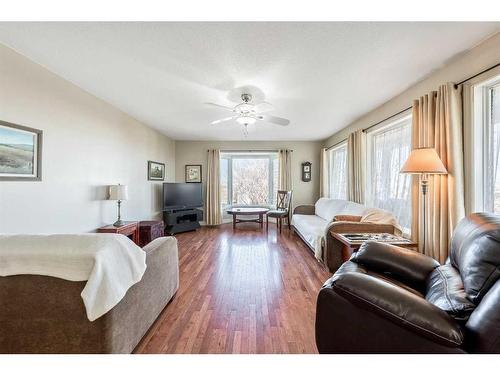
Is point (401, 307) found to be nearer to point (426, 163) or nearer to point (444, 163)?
point (426, 163)

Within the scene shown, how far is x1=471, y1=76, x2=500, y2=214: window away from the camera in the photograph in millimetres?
1938

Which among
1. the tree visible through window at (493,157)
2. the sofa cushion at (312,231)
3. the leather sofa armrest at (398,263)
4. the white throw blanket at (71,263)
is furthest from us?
the sofa cushion at (312,231)

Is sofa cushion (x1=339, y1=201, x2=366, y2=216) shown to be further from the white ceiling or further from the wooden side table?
the wooden side table

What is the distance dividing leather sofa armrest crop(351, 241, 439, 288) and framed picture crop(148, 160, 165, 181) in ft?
14.3

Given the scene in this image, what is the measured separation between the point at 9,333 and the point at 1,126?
1.69 meters

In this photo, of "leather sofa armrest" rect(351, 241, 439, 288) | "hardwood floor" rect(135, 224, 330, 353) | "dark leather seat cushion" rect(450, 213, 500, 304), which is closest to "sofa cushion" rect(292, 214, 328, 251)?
"hardwood floor" rect(135, 224, 330, 353)

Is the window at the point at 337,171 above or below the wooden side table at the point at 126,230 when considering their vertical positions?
above

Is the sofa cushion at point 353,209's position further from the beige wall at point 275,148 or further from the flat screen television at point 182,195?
the flat screen television at point 182,195

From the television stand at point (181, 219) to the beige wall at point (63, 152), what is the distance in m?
1.22

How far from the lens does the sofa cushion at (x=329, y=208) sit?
4344 mm

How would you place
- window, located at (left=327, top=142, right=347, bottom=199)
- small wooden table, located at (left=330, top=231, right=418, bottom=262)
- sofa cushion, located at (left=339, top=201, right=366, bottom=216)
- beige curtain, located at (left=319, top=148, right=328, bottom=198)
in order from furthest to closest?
beige curtain, located at (left=319, top=148, right=328, bottom=198) < window, located at (left=327, top=142, right=347, bottom=199) < sofa cushion, located at (left=339, top=201, right=366, bottom=216) < small wooden table, located at (left=330, top=231, right=418, bottom=262)

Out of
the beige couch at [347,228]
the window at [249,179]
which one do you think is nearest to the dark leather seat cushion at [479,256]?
the beige couch at [347,228]

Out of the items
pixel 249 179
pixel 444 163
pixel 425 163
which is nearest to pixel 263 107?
pixel 425 163

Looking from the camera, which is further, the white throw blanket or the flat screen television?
the flat screen television
